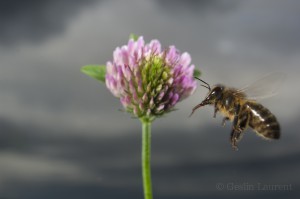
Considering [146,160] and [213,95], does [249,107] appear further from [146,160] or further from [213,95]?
[146,160]

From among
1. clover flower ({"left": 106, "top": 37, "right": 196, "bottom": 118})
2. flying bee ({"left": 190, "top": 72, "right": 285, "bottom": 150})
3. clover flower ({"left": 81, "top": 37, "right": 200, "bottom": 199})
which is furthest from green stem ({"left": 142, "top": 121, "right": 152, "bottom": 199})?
flying bee ({"left": 190, "top": 72, "right": 285, "bottom": 150})

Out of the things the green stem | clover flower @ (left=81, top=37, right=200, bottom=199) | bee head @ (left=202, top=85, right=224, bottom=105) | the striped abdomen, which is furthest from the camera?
bee head @ (left=202, top=85, right=224, bottom=105)

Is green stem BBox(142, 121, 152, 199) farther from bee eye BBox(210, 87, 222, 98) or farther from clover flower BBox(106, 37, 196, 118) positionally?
bee eye BBox(210, 87, 222, 98)

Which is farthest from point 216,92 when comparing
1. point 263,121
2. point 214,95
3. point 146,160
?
point 146,160

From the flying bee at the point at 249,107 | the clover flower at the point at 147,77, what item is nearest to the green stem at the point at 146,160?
the clover flower at the point at 147,77

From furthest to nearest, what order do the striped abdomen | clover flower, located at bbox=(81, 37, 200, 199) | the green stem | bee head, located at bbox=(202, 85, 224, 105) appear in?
bee head, located at bbox=(202, 85, 224, 105) → the striped abdomen → clover flower, located at bbox=(81, 37, 200, 199) → the green stem

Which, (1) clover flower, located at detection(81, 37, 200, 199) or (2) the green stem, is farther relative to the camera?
(1) clover flower, located at detection(81, 37, 200, 199)

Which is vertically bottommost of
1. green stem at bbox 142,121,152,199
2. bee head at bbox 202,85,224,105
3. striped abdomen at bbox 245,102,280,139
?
green stem at bbox 142,121,152,199

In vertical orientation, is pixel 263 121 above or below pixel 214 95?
below
